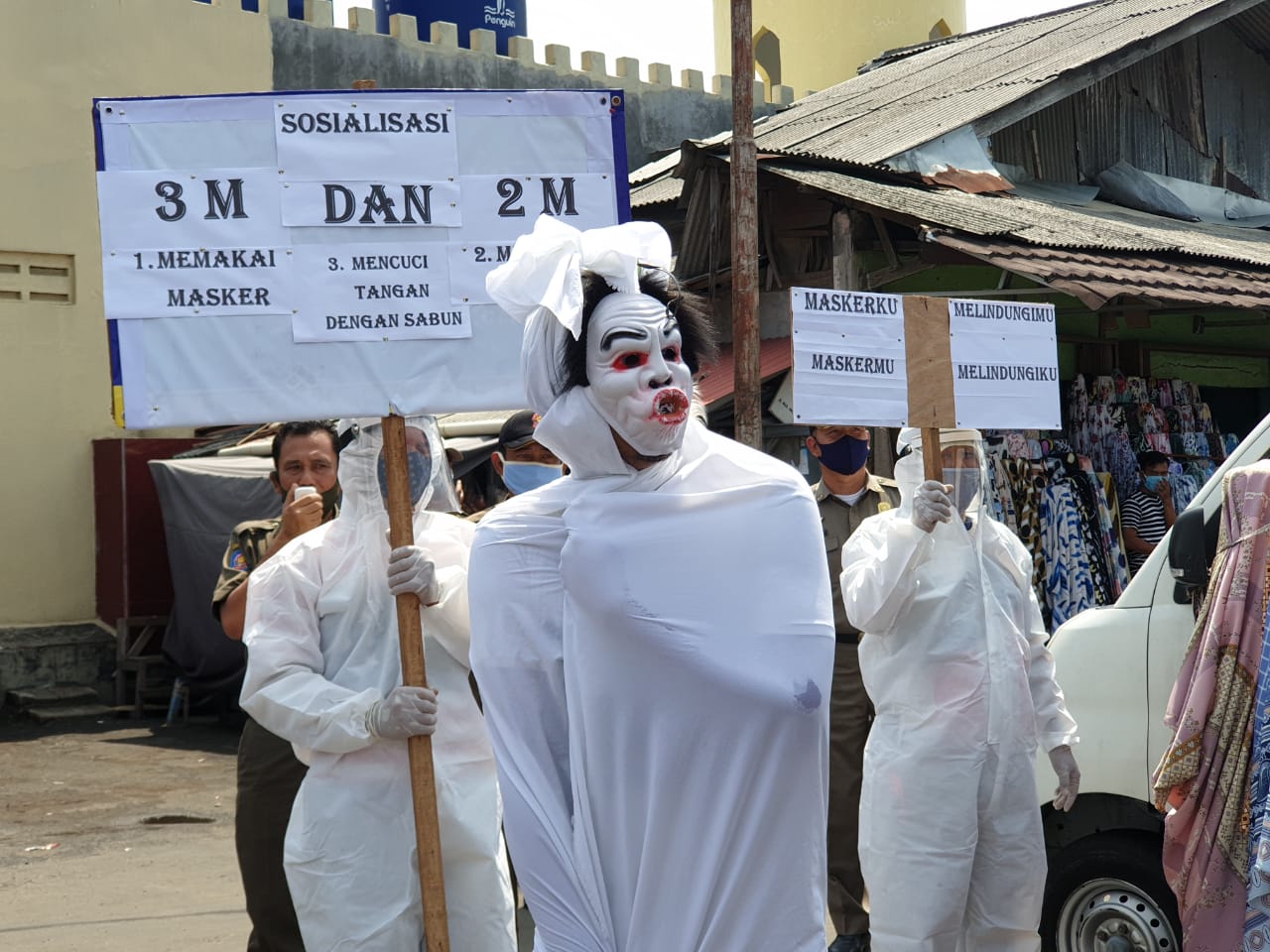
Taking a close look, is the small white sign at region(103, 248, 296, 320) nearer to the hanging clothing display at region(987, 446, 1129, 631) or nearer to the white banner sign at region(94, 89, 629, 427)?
the white banner sign at region(94, 89, 629, 427)

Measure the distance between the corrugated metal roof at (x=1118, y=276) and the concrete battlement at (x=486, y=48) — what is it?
980 cm

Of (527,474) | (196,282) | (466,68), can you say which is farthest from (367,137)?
(466,68)

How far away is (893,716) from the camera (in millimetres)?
4965

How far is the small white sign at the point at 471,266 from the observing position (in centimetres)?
413

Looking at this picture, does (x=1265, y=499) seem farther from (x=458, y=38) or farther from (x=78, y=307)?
(x=458, y=38)

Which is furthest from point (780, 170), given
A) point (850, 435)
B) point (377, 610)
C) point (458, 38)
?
point (458, 38)

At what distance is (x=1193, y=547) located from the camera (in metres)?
4.55

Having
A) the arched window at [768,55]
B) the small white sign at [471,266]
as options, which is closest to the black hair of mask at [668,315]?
the small white sign at [471,266]

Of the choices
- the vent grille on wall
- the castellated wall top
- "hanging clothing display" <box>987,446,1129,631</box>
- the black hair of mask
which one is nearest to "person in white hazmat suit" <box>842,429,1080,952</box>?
the black hair of mask

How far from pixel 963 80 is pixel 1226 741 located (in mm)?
9944

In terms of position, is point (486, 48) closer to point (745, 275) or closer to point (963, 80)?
point (963, 80)

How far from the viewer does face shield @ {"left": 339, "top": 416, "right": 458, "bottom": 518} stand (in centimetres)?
437

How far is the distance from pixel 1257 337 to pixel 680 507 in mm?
10802

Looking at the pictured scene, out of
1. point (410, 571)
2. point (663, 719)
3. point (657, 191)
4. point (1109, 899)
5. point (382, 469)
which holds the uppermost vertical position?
point (657, 191)
